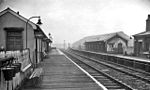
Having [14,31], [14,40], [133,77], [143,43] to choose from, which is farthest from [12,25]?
[143,43]

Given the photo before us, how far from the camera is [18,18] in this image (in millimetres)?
15055

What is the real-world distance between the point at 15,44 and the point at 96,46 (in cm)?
3609

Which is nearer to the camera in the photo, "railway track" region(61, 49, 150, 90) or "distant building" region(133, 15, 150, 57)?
"railway track" region(61, 49, 150, 90)

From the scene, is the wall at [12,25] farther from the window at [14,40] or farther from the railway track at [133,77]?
the railway track at [133,77]

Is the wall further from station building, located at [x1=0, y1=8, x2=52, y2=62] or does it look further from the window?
the window

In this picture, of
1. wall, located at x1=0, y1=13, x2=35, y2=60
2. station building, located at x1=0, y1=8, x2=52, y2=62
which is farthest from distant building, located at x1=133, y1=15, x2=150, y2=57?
station building, located at x1=0, y1=8, x2=52, y2=62

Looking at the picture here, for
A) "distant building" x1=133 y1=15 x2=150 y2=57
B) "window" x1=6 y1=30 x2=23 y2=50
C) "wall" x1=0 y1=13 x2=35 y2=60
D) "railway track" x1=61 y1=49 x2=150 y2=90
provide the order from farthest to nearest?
"distant building" x1=133 y1=15 x2=150 y2=57 < "window" x1=6 y1=30 x2=23 y2=50 < "wall" x1=0 y1=13 x2=35 y2=60 < "railway track" x1=61 y1=49 x2=150 y2=90

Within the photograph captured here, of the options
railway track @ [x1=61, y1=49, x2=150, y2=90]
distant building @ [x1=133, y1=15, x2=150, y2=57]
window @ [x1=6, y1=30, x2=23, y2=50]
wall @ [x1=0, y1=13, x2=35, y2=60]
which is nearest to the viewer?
railway track @ [x1=61, y1=49, x2=150, y2=90]

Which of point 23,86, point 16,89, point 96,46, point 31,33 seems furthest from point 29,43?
point 96,46

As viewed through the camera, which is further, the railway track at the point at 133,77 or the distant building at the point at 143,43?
→ the distant building at the point at 143,43

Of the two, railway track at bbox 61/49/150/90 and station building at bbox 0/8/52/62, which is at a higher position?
station building at bbox 0/8/52/62

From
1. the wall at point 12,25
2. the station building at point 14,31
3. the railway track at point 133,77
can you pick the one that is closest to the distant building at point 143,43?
the railway track at point 133,77

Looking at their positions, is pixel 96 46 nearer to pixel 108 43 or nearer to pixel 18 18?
pixel 108 43

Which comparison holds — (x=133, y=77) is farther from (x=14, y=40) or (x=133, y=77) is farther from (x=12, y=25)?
(x=12, y=25)
